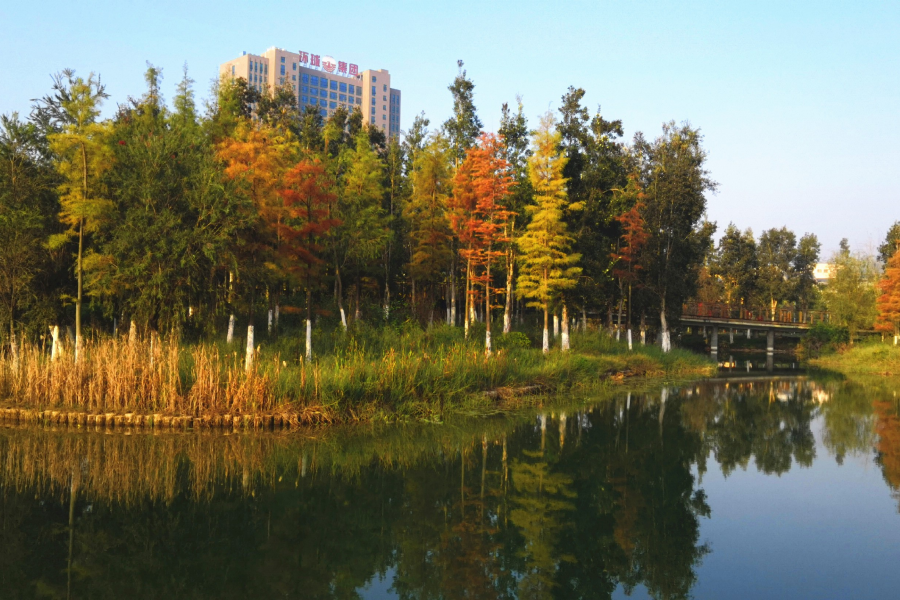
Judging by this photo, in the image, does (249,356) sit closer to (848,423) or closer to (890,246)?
(848,423)

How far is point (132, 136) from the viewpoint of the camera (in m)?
21.5

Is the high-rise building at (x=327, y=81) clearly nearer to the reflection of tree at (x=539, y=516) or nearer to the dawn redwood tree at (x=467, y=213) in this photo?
the dawn redwood tree at (x=467, y=213)

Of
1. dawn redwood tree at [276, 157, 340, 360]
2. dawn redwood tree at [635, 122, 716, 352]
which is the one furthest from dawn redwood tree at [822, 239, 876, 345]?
dawn redwood tree at [276, 157, 340, 360]

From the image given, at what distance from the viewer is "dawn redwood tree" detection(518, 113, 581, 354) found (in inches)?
1221

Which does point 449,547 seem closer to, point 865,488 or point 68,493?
point 68,493

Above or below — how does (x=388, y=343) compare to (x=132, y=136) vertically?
below

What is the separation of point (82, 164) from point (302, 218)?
7492 millimetres

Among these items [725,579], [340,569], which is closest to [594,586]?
[725,579]

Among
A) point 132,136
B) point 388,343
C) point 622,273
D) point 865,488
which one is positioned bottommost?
point 865,488

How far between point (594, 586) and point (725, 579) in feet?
6.21

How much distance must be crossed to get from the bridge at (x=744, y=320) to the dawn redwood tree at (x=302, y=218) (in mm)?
38391

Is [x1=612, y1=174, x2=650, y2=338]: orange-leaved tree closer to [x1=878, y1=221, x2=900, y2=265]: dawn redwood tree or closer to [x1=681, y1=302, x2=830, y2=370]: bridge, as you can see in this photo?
[x1=681, y1=302, x2=830, y2=370]: bridge

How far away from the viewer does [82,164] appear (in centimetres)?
2009

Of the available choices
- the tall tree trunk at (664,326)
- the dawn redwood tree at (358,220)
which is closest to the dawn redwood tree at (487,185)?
the dawn redwood tree at (358,220)
